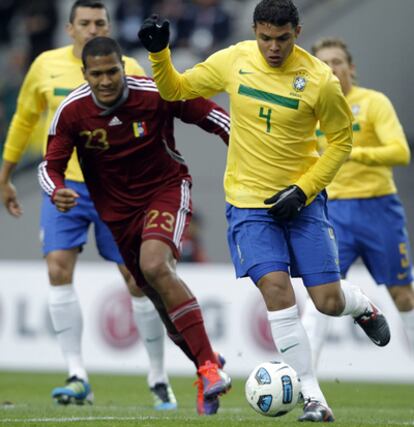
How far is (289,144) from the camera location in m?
6.87

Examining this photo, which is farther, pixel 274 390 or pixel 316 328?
pixel 316 328

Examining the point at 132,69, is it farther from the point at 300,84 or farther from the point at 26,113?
the point at 300,84

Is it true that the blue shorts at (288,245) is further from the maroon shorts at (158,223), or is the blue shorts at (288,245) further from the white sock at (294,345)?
the maroon shorts at (158,223)

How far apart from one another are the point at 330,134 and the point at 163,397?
8.38 feet

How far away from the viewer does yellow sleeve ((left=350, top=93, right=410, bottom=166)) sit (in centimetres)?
882

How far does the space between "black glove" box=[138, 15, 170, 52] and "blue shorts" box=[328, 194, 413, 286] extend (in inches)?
117

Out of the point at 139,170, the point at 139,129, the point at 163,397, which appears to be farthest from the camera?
the point at 163,397

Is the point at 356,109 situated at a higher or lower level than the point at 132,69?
lower

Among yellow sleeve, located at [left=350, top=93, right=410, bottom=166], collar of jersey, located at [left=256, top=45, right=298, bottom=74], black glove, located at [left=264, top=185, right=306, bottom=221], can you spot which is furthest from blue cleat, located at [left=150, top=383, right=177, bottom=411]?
collar of jersey, located at [left=256, top=45, right=298, bottom=74]

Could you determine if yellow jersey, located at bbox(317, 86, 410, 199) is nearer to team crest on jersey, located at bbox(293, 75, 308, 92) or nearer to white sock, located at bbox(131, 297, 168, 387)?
white sock, located at bbox(131, 297, 168, 387)

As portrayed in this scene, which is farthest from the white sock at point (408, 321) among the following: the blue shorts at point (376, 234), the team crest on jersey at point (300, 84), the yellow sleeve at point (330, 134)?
the team crest on jersey at point (300, 84)

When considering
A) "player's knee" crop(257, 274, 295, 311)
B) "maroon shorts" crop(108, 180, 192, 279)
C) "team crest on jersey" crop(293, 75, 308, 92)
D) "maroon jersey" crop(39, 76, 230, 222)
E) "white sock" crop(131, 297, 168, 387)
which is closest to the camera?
"player's knee" crop(257, 274, 295, 311)

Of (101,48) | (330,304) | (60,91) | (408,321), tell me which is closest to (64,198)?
(101,48)

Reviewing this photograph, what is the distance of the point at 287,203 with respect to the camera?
21.7 ft
